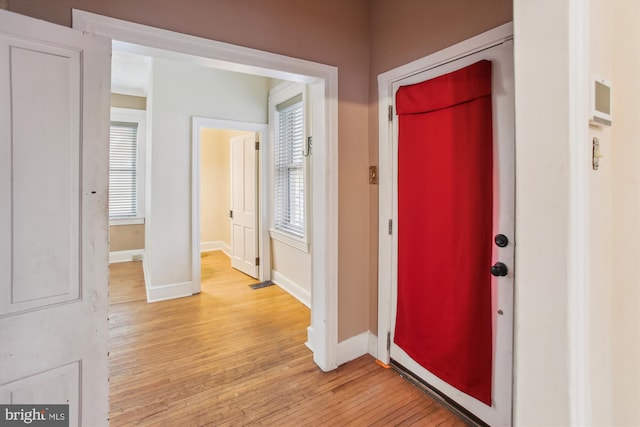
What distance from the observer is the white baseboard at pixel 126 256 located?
5.38 metres

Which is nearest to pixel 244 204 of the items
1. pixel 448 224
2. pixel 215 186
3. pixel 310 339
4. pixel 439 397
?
pixel 215 186

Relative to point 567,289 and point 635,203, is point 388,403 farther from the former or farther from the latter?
point 635,203

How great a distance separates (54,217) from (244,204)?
337 centimetres

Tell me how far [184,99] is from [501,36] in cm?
339

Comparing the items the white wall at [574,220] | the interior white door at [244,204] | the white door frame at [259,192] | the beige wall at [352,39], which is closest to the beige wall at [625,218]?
the white wall at [574,220]

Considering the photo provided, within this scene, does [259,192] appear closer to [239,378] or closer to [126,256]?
[239,378]

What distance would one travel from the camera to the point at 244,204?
4.59m

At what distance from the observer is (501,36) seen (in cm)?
153

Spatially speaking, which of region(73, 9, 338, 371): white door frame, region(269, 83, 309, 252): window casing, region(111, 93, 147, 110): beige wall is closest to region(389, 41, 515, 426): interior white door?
region(73, 9, 338, 371): white door frame

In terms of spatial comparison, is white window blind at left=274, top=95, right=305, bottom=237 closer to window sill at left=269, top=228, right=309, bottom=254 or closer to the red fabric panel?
window sill at left=269, top=228, right=309, bottom=254

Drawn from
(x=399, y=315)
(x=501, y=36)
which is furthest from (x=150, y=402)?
(x=501, y=36)

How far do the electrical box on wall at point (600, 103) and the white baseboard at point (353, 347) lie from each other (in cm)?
198

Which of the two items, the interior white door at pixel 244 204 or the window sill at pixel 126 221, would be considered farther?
the window sill at pixel 126 221

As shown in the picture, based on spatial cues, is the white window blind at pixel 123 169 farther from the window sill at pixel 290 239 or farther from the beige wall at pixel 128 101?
the window sill at pixel 290 239
